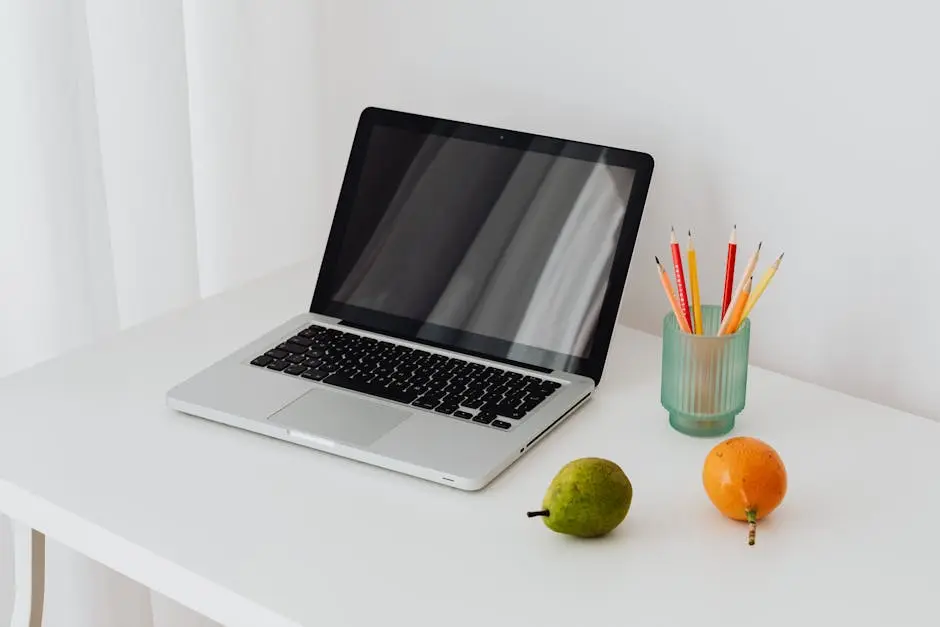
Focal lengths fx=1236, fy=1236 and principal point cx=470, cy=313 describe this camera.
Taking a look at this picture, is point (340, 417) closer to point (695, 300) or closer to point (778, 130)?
point (695, 300)

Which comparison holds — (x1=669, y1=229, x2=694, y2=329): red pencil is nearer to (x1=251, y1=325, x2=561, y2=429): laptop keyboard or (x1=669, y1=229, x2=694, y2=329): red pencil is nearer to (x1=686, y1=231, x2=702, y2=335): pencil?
(x1=686, y1=231, x2=702, y2=335): pencil

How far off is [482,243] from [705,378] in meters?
0.27

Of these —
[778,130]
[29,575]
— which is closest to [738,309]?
[778,130]

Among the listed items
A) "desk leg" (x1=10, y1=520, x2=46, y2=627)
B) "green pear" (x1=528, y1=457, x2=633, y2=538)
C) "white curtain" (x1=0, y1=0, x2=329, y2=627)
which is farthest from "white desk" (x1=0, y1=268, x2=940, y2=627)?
"white curtain" (x1=0, y1=0, x2=329, y2=627)

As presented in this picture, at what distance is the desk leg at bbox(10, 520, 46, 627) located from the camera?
41.3 inches

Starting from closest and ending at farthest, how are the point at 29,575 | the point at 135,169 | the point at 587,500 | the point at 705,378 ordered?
the point at 587,500, the point at 705,378, the point at 29,575, the point at 135,169

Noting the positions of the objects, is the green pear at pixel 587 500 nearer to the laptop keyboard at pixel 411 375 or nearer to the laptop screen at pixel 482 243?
the laptop keyboard at pixel 411 375

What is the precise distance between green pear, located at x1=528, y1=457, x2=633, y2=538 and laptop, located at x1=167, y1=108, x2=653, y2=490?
0.28ft

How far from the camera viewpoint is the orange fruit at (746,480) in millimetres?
828

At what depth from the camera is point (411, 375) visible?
3.44ft

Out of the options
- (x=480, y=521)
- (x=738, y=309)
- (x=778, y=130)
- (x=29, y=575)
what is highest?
(x=778, y=130)

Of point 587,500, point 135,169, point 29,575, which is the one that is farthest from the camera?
point 135,169

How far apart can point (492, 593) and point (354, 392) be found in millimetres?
286

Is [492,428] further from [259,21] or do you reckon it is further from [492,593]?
[259,21]
